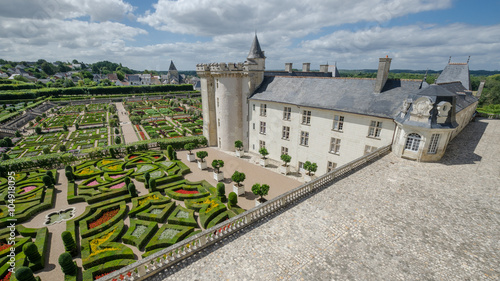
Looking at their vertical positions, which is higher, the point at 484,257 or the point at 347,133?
the point at 347,133

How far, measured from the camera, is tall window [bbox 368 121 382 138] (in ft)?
70.7

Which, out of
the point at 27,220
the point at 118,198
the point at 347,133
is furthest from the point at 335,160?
the point at 27,220

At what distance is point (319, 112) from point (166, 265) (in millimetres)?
21405

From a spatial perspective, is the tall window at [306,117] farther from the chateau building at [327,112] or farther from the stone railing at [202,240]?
the stone railing at [202,240]

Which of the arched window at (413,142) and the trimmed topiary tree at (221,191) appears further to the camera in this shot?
the trimmed topiary tree at (221,191)

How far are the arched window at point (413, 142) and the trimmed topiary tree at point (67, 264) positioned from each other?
26.1 m

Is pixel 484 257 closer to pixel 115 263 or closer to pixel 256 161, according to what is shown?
pixel 115 263

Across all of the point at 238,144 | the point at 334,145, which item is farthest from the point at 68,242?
the point at 334,145

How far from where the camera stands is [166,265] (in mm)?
9664

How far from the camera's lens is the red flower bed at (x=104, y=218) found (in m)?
17.7

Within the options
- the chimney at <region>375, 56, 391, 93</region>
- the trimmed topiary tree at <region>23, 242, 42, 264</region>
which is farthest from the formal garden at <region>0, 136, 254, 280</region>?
the chimney at <region>375, 56, 391, 93</region>

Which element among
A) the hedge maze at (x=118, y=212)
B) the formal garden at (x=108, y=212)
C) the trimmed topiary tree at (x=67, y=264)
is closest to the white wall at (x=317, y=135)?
the formal garden at (x=108, y=212)

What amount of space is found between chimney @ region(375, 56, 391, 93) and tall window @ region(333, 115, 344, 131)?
14.5 ft

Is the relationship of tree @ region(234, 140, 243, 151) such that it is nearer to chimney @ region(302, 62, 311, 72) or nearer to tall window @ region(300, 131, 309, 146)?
tall window @ region(300, 131, 309, 146)
